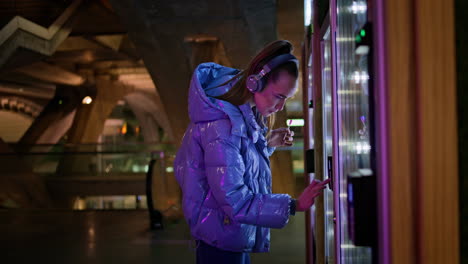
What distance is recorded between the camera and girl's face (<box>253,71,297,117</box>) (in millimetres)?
2010

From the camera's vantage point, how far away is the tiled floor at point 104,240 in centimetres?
549

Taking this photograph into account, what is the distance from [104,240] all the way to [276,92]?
16.7ft

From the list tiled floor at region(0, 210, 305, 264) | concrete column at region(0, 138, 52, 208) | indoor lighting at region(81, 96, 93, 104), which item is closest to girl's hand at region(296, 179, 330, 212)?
tiled floor at region(0, 210, 305, 264)

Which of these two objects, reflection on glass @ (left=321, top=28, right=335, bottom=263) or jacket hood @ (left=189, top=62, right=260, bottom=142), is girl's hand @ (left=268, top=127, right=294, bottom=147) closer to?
reflection on glass @ (left=321, top=28, right=335, bottom=263)

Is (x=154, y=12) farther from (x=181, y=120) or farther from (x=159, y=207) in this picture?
(x=159, y=207)

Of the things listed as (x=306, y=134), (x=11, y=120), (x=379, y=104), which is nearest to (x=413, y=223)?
(x=379, y=104)

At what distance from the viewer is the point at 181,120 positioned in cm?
1038

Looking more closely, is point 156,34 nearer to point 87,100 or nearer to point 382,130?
point 382,130

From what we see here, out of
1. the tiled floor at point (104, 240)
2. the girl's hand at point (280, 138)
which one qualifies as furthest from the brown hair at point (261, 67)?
the tiled floor at point (104, 240)

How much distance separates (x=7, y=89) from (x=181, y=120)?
1400 cm

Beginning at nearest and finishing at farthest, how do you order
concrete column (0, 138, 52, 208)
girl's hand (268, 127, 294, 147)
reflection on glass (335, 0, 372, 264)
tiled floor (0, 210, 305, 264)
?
1. reflection on glass (335, 0, 372, 264)
2. girl's hand (268, 127, 294, 147)
3. tiled floor (0, 210, 305, 264)
4. concrete column (0, 138, 52, 208)

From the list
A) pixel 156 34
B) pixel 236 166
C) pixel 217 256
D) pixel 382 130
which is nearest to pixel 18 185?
pixel 156 34

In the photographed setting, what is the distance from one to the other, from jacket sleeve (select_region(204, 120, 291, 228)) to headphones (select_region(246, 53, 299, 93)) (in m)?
0.28

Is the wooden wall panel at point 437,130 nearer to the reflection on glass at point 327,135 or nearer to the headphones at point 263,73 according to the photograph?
the headphones at point 263,73
